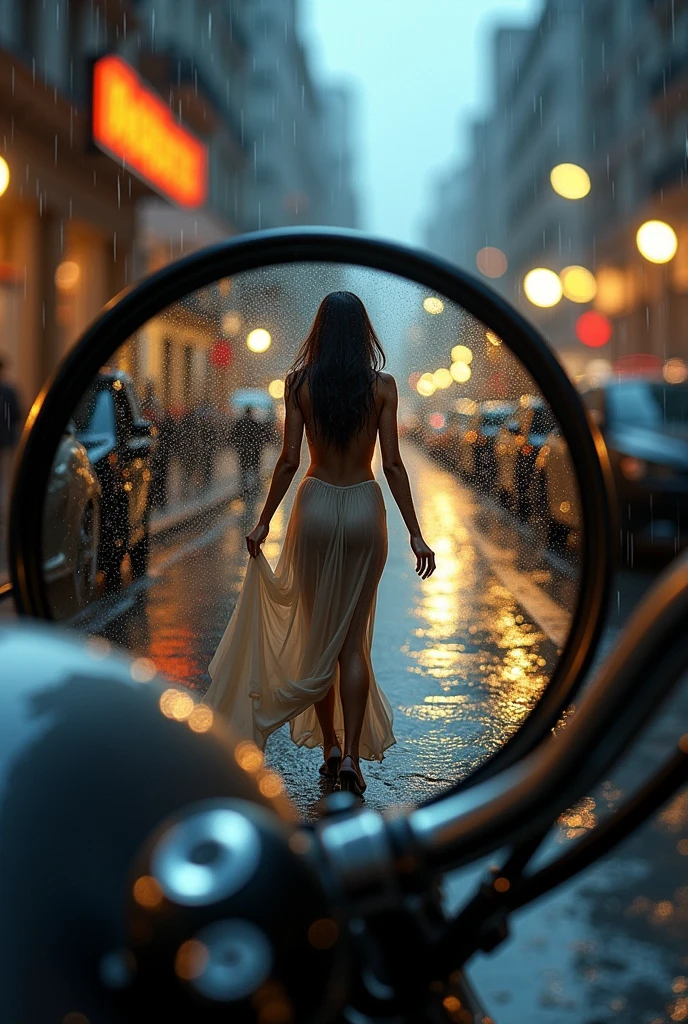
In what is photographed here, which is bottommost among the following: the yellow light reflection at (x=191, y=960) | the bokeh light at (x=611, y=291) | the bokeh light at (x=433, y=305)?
the bokeh light at (x=611, y=291)

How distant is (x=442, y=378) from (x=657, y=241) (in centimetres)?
1209

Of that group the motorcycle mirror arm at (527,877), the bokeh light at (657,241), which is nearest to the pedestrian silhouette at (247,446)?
the motorcycle mirror arm at (527,877)

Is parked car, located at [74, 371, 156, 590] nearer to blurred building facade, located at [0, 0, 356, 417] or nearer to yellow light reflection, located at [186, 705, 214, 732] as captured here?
yellow light reflection, located at [186, 705, 214, 732]

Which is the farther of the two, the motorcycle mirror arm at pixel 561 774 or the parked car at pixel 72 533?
the parked car at pixel 72 533

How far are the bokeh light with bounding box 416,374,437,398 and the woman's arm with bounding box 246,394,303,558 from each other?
0.15 m

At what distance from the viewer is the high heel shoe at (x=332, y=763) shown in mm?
1388

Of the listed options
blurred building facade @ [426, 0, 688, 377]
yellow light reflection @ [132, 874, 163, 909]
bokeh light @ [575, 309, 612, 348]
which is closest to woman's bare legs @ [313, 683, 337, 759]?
yellow light reflection @ [132, 874, 163, 909]

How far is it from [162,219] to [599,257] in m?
29.1

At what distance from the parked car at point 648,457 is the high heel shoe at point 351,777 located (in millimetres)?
11662

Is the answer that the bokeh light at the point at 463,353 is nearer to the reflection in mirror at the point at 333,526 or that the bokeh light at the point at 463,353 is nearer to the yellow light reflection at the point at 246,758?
the reflection in mirror at the point at 333,526

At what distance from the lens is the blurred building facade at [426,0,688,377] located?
4188 cm

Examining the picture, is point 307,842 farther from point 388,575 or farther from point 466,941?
point 388,575

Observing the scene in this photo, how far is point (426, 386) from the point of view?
4.82 ft

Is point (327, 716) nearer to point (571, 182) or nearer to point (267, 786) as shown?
point (267, 786)
